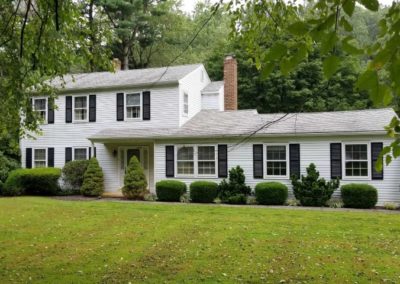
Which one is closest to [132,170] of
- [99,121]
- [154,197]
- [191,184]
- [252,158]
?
[154,197]

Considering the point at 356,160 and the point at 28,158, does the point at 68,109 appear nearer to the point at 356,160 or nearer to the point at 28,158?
the point at 28,158

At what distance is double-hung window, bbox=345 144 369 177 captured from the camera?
48.6 feet

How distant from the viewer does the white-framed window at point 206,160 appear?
55.8 feet

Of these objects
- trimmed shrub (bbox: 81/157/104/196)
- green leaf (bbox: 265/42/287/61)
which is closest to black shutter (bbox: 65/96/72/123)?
trimmed shrub (bbox: 81/157/104/196)

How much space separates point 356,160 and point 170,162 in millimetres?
7708

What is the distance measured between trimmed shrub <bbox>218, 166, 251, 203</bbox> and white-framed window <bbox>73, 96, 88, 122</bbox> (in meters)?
8.30

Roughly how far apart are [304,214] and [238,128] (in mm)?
5602

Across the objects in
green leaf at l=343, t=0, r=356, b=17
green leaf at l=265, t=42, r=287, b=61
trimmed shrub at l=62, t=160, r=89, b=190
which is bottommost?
trimmed shrub at l=62, t=160, r=89, b=190

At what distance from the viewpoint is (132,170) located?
1700 cm

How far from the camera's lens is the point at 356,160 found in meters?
14.9

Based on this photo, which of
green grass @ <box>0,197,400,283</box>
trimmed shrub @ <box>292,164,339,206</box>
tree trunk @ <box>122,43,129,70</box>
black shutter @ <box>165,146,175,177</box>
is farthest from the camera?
tree trunk @ <box>122,43,129,70</box>

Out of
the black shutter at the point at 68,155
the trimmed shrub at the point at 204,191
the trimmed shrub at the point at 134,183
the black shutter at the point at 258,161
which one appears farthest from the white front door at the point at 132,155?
the black shutter at the point at 258,161

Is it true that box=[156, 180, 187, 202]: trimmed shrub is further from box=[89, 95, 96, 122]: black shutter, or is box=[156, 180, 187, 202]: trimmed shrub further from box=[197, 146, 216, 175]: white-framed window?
box=[89, 95, 96, 122]: black shutter

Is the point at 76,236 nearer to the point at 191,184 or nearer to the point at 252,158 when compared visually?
the point at 191,184
